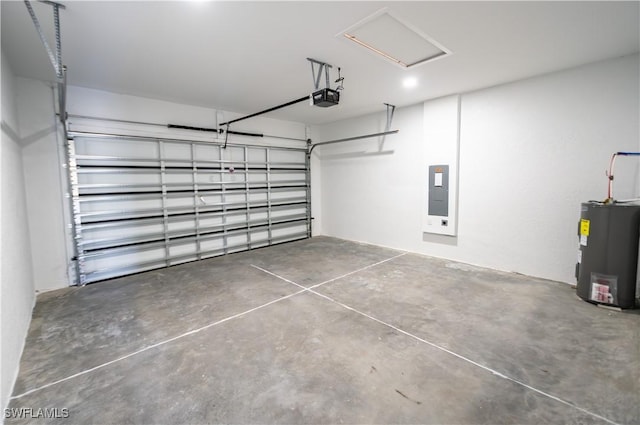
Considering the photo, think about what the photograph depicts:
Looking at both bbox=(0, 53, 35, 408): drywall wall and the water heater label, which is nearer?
bbox=(0, 53, 35, 408): drywall wall

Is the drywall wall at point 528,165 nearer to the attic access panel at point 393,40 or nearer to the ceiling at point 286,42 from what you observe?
the ceiling at point 286,42

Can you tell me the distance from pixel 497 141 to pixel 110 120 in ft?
18.8

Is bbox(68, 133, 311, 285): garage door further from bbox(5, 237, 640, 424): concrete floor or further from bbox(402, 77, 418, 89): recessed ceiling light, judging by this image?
bbox(402, 77, 418, 89): recessed ceiling light

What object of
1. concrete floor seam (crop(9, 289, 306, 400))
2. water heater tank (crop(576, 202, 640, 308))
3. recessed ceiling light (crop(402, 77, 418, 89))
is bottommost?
concrete floor seam (crop(9, 289, 306, 400))

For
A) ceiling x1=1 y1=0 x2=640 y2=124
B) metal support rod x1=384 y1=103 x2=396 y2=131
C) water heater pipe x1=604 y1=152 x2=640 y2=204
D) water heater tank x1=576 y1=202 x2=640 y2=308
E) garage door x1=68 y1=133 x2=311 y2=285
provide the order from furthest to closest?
metal support rod x1=384 y1=103 x2=396 y2=131 < garage door x1=68 y1=133 x2=311 y2=285 < water heater pipe x1=604 y1=152 x2=640 y2=204 < water heater tank x1=576 y1=202 x2=640 y2=308 < ceiling x1=1 y1=0 x2=640 y2=124

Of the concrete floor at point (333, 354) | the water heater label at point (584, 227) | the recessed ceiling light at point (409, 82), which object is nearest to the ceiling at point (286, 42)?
the recessed ceiling light at point (409, 82)

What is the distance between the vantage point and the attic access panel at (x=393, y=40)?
2416 millimetres

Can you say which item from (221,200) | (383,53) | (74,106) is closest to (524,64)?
(383,53)

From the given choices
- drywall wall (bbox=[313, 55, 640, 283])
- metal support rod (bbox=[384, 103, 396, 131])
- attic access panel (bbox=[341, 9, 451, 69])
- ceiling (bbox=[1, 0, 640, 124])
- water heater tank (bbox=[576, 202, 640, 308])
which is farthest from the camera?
metal support rod (bbox=[384, 103, 396, 131])

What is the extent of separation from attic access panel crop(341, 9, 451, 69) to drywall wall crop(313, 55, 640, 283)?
1.76m

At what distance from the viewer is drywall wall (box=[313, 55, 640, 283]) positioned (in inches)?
129

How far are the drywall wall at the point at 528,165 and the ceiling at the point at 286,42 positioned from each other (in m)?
0.32

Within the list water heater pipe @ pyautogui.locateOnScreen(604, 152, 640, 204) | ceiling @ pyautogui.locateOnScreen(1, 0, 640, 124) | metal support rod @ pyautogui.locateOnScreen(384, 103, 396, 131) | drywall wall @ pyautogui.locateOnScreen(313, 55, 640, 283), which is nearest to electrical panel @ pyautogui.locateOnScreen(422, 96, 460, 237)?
drywall wall @ pyautogui.locateOnScreen(313, 55, 640, 283)

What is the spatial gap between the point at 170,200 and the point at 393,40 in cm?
417
